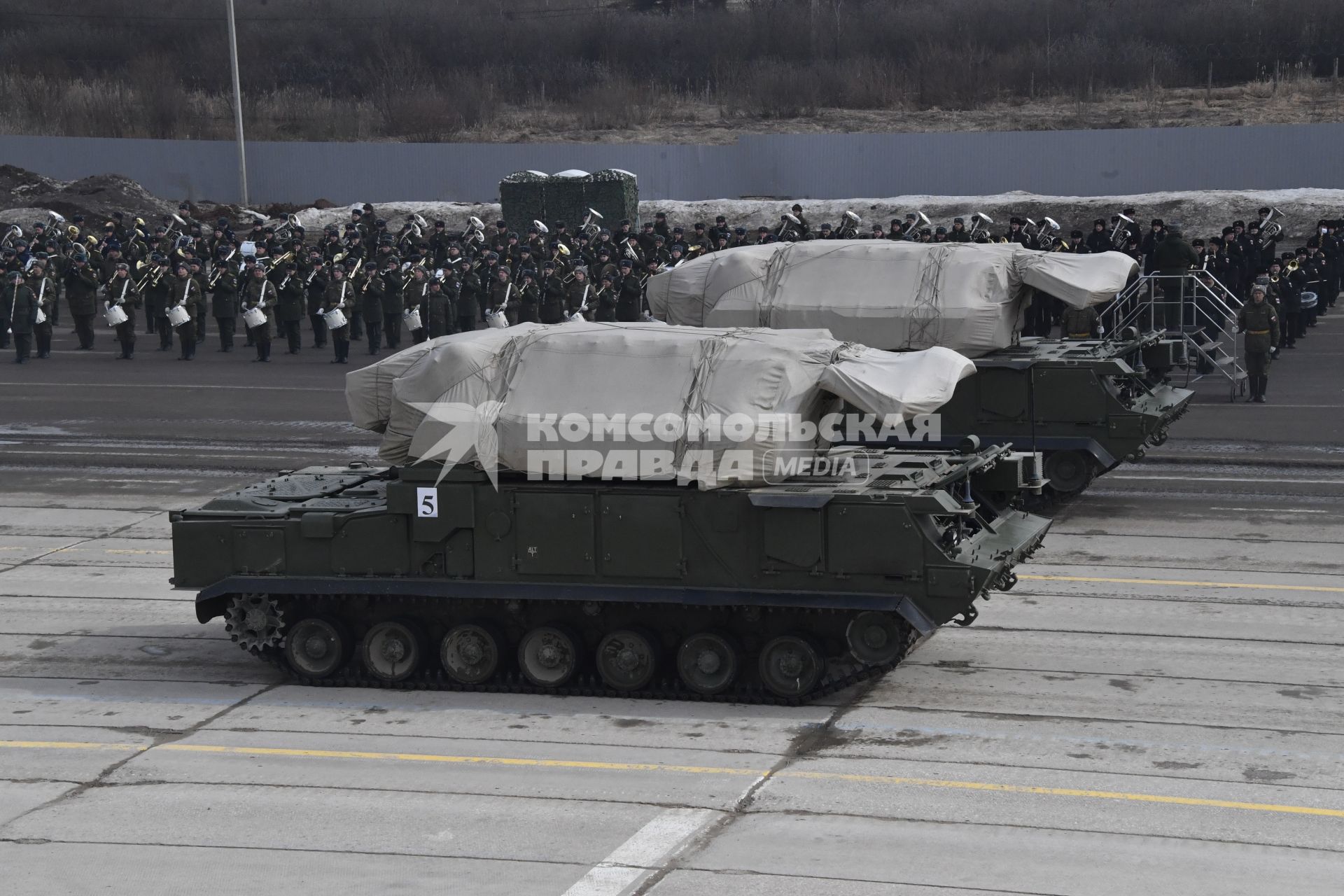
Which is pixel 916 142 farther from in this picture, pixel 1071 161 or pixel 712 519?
pixel 712 519

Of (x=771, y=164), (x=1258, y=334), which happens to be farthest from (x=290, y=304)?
(x=771, y=164)

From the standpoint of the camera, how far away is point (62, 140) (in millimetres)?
55875

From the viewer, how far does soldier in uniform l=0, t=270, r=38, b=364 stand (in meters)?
32.0

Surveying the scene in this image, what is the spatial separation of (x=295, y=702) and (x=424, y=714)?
1.12 m

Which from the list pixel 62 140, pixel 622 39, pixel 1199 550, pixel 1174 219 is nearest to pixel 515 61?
pixel 622 39

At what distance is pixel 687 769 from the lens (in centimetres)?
1098

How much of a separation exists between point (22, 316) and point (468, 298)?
27.8 ft

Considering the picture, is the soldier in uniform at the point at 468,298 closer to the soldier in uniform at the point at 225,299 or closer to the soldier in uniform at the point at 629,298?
the soldier in uniform at the point at 629,298

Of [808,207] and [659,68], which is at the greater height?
[659,68]

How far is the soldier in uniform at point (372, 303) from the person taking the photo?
32.0 m

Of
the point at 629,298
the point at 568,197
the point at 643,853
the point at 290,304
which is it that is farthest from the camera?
the point at 568,197

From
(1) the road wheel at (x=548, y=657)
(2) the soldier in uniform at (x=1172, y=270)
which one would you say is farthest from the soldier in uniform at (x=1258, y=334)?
(1) the road wheel at (x=548, y=657)

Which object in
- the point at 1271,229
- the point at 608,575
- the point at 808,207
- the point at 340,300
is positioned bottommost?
the point at 608,575

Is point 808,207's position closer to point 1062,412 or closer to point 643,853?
point 1062,412
